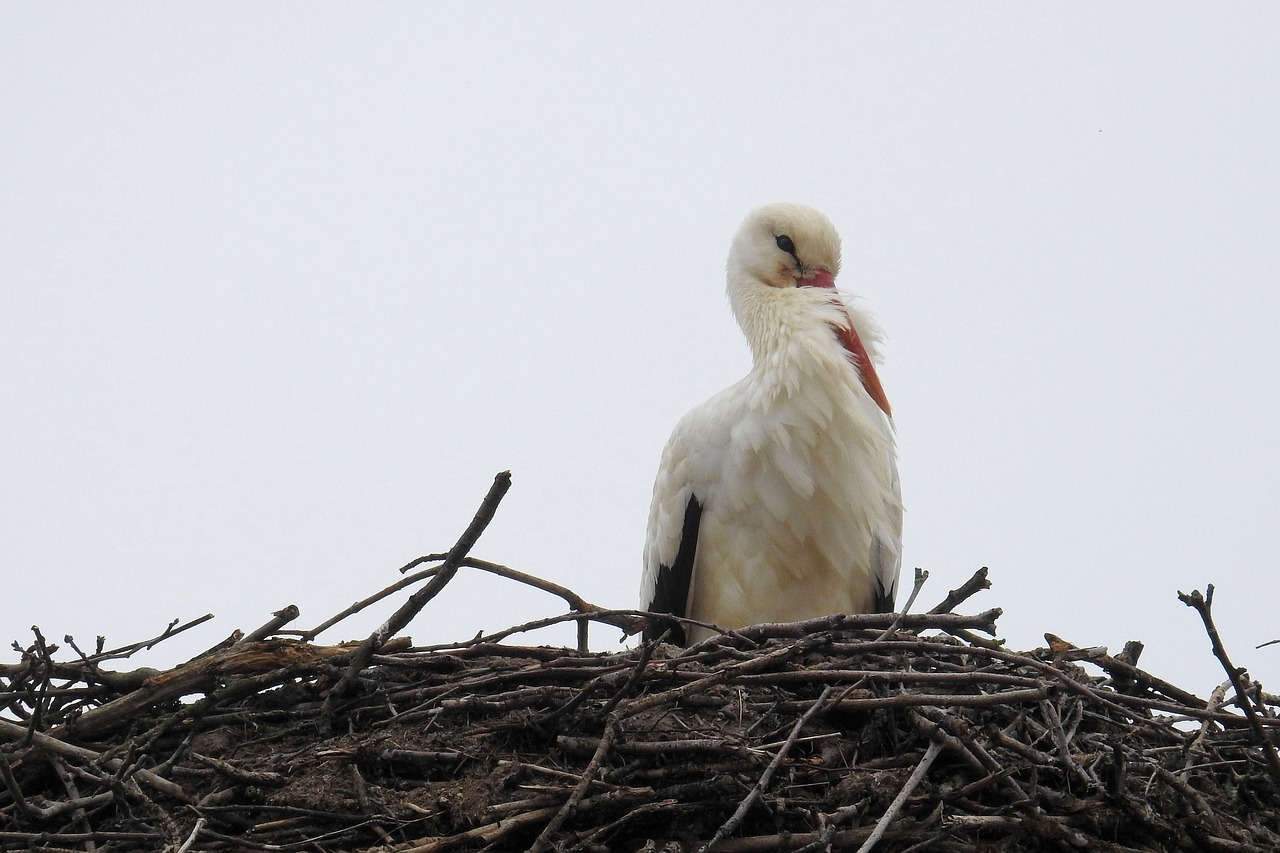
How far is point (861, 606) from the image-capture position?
359 cm

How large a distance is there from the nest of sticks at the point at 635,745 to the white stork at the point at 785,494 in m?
0.94

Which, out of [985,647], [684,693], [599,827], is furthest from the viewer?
[985,647]

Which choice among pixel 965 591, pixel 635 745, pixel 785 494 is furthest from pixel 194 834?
pixel 785 494

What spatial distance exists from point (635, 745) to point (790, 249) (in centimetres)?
222

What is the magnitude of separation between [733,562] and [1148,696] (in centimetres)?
125

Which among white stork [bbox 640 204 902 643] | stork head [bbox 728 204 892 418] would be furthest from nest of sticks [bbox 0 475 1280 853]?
stork head [bbox 728 204 892 418]

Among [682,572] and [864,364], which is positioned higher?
[864,364]

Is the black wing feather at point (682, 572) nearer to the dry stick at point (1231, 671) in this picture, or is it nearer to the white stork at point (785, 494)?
the white stork at point (785, 494)

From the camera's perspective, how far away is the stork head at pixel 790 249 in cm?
395

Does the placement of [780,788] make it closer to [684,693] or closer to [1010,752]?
[684,693]

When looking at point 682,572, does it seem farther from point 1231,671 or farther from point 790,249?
point 1231,671

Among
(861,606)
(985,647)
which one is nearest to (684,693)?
(985,647)

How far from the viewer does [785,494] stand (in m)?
3.38

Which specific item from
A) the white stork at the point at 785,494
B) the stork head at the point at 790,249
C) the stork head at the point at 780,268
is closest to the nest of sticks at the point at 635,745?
the white stork at the point at 785,494
